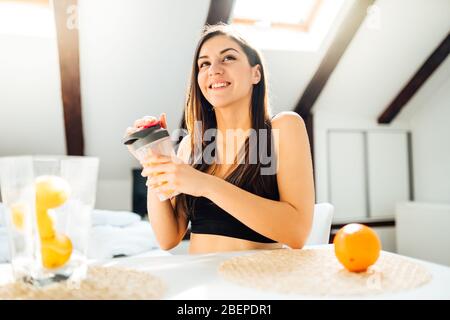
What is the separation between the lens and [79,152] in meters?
3.63

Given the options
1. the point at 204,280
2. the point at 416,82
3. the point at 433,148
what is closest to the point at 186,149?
the point at 204,280

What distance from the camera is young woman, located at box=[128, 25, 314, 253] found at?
0.89 meters

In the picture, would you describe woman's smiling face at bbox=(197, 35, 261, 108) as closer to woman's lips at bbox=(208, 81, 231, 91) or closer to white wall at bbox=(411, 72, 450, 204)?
woman's lips at bbox=(208, 81, 231, 91)

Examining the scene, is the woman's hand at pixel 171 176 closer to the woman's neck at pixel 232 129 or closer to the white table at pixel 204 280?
the white table at pixel 204 280

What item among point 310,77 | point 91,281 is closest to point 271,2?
point 310,77

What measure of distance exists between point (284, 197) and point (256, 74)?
39 centimetres

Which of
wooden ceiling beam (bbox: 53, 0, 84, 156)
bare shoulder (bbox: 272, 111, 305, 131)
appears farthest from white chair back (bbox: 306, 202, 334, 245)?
wooden ceiling beam (bbox: 53, 0, 84, 156)

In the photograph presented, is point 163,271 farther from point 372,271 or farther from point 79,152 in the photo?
point 79,152

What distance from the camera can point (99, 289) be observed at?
54 cm

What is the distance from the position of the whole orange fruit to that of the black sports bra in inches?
16.0

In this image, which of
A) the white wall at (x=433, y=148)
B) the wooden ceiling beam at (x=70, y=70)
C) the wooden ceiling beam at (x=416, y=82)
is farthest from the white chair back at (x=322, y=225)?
the white wall at (x=433, y=148)

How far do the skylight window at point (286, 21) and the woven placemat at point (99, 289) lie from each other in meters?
2.90

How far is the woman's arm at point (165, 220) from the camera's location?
1083 millimetres

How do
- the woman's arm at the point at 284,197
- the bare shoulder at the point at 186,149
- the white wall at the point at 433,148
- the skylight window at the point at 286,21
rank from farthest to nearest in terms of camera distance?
the white wall at the point at 433,148 < the skylight window at the point at 286,21 < the bare shoulder at the point at 186,149 < the woman's arm at the point at 284,197
